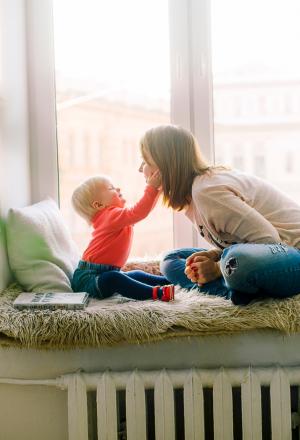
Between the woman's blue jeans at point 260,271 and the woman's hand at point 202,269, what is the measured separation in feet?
0.46

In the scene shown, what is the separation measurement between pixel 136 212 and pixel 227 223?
33 centimetres

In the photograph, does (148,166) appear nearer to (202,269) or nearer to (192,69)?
(202,269)

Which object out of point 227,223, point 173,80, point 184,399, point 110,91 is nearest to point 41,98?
point 110,91

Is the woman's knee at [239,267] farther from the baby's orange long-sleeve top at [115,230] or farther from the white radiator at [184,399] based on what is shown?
the baby's orange long-sleeve top at [115,230]

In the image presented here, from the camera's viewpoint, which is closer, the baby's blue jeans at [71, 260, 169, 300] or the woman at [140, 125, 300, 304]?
the woman at [140, 125, 300, 304]

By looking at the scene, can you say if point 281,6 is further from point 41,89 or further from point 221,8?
point 41,89

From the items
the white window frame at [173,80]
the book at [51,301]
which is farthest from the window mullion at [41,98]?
the book at [51,301]

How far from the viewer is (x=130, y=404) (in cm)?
158

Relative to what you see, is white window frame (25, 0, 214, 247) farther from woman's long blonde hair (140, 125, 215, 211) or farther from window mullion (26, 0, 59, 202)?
woman's long blonde hair (140, 125, 215, 211)

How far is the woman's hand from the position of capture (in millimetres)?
1830

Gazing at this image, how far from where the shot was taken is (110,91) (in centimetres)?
234

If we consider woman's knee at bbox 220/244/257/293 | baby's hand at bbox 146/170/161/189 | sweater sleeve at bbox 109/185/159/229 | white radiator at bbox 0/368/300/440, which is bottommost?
white radiator at bbox 0/368/300/440

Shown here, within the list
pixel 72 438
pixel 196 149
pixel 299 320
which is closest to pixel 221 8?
pixel 196 149

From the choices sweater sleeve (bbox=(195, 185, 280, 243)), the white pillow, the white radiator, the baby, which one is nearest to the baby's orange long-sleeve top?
the baby
